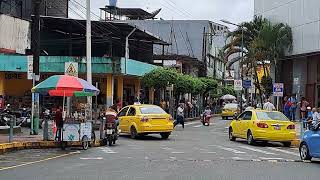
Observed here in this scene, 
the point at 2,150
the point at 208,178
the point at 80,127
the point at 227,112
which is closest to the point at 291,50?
the point at 227,112

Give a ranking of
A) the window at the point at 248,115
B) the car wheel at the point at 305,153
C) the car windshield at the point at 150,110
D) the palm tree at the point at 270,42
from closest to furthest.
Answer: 1. the car wheel at the point at 305,153
2. the window at the point at 248,115
3. the car windshield at the point at 150,110
4. the palm tree at the point at 270,42

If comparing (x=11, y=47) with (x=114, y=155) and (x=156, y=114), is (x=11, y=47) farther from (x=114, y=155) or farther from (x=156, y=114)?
(x=156, y=114)

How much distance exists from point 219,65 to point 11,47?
2914 inches

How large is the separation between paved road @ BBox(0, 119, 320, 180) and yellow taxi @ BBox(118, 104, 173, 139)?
351 centimetres

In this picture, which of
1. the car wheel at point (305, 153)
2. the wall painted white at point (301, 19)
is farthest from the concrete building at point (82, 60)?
the car wheel at point (305, 153)

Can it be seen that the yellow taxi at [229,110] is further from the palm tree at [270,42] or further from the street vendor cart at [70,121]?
the street vendor cart at [70,121]

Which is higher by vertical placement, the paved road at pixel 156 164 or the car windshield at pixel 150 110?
the car windshield at pixel 150 110

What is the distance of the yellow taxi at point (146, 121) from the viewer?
2583 centimetres

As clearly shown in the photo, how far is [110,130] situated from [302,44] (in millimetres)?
20831

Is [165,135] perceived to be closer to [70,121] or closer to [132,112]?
[132,112]

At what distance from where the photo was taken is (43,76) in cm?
4319

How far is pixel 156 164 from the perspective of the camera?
1573 cm

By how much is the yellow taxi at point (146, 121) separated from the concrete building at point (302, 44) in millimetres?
13310

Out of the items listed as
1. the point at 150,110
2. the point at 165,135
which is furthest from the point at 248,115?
the point at 150,110
